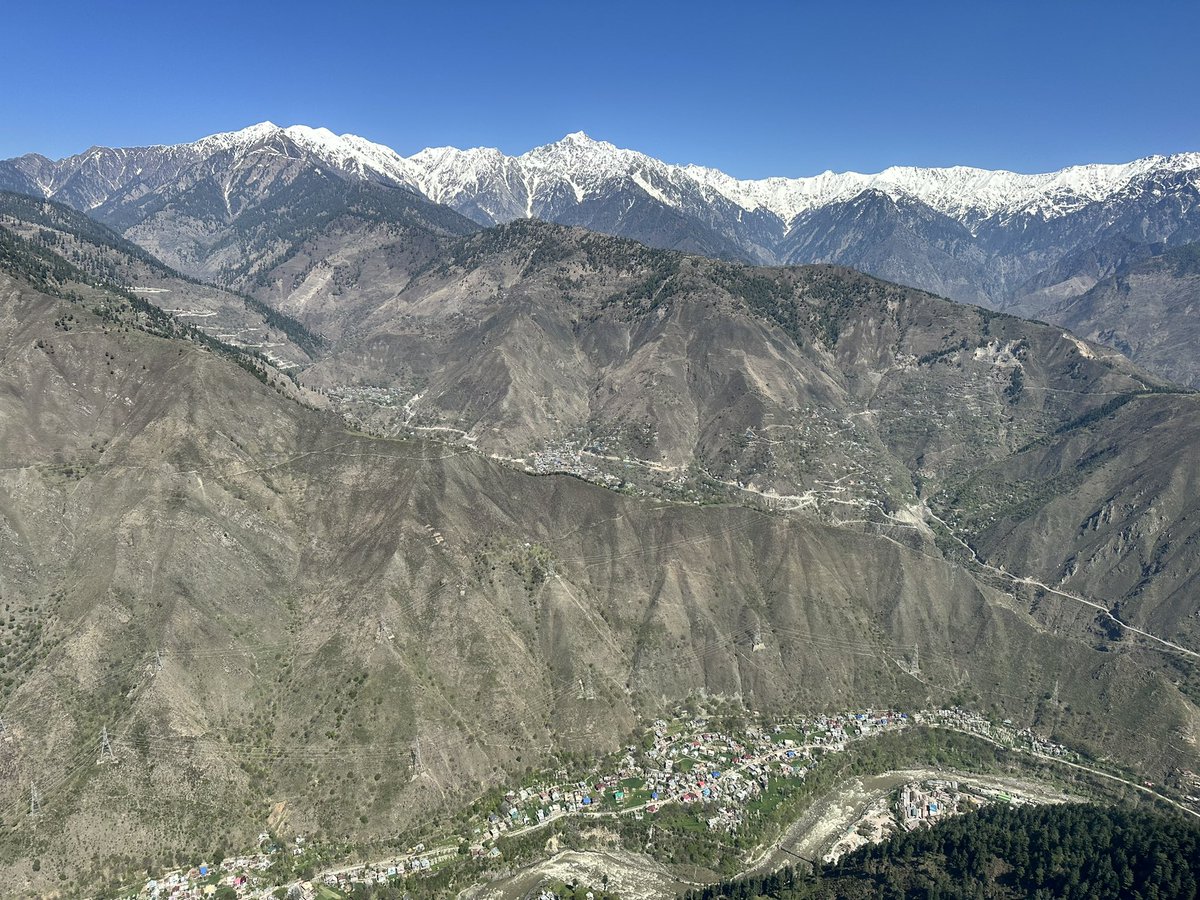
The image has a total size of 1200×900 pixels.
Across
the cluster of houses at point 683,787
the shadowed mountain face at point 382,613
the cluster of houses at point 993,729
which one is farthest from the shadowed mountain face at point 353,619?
the cluster of houses at point 683,787

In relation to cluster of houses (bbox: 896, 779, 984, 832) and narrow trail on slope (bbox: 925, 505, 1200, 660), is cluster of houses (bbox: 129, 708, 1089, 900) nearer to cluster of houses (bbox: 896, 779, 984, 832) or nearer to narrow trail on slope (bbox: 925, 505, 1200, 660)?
cluster of houses (bbox: 896, 779, 984, 832)

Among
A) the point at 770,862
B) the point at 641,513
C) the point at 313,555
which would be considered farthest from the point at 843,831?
the point at 313,555

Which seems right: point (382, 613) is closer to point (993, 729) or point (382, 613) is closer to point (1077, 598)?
point (993, 729)

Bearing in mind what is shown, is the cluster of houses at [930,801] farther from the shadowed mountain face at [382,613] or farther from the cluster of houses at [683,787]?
the shadowed mountain face at [382,613]

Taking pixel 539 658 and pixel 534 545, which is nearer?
pixel 539 658

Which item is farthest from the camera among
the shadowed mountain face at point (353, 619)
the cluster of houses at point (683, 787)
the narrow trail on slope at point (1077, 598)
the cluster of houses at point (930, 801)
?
the narrow trail on slope at point (1077, 598)

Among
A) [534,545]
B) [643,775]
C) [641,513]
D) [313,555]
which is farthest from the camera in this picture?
[641,513]

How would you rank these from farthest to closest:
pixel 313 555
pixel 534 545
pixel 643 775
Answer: pixel 534 545 < pixel 313 555 < pixel 643 775

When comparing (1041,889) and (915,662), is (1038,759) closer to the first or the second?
(915,662)

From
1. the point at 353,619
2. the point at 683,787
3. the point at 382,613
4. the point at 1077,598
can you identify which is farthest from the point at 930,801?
the point at 353,619
